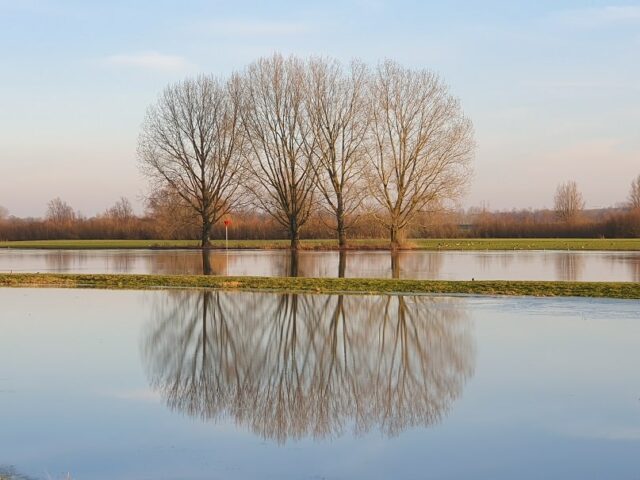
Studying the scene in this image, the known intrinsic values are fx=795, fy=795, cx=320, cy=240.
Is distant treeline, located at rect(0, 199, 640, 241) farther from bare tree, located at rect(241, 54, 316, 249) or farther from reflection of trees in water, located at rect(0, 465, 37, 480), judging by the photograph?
reflection of trees in water, located at rect(0, 465, 37, 480)

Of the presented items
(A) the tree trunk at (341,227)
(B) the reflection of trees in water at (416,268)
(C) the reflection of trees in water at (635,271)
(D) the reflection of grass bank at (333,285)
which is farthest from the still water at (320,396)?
(A) the tree trunk at (341,227)

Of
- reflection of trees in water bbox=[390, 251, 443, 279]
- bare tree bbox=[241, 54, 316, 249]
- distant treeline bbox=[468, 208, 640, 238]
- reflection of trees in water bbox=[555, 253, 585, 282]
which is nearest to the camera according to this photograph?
reflection of trees in water bbox=[555, 253, 585, 282]

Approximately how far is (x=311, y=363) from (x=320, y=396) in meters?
2.11

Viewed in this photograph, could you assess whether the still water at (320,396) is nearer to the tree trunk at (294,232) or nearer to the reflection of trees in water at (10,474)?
the reflection of trees in water at (10,474)

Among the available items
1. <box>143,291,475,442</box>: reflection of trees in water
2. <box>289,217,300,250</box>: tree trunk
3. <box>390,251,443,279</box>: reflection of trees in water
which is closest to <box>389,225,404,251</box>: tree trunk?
<box>289,217,300,250</box>: tree trunk

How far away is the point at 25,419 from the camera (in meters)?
8.58

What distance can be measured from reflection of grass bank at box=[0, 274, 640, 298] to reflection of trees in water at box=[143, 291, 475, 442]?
13.5 ft

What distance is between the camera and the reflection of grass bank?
72.4ft

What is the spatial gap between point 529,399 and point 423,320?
6.76 meters

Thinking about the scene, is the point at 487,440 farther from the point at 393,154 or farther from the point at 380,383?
the point at 393,154

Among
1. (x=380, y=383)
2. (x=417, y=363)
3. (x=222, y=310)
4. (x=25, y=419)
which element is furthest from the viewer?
(x=222, y=310)

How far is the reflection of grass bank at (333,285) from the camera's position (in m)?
22.1

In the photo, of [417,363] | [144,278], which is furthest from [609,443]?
[144,278]

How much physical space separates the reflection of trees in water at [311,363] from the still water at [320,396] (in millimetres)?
41
